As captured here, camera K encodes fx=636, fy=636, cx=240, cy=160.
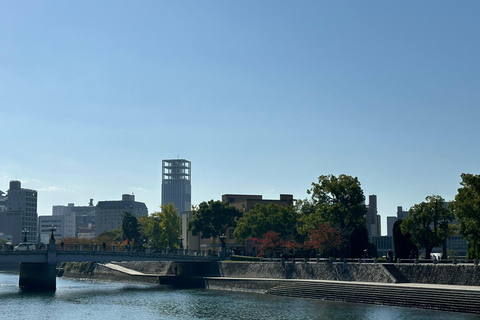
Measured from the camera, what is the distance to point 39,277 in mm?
96000

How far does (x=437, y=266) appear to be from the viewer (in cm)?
6894

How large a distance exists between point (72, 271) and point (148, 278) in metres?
42.5

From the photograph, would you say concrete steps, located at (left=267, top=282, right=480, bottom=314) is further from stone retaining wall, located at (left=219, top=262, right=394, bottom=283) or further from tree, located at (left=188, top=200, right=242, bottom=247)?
tree, located at (left=188, top=200, right=242, bottom=247)

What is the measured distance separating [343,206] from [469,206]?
27.1 metres

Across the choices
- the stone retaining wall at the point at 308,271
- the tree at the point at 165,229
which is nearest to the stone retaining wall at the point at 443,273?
the stone retaining wall at the point at 308,271

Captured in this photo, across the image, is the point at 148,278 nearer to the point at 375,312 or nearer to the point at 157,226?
the point at 157,226

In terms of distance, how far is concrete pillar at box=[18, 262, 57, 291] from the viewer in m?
94.8

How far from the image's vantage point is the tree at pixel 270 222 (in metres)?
118

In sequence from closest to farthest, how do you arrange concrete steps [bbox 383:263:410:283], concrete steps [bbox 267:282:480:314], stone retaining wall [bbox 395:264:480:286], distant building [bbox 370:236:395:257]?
concrete steps [bbox 267:282:480:314] → stone retaining wall [bbox 395:264:480:286] → concrete steps [bbox 383:263:410:283] → distant building [bbox 370:236:395:257]

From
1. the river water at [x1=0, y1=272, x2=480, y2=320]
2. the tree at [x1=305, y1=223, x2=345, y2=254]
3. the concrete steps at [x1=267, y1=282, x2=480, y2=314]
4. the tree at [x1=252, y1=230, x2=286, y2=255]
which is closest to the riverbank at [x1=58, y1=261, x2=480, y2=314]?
the concrete steps at [x1=267, y1=282, x2=480, y2=314]

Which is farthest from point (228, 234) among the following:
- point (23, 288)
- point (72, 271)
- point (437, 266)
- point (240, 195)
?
point (437, 266)

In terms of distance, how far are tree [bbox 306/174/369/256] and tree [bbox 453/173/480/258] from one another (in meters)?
23.6

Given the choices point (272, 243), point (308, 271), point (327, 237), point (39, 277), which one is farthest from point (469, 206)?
point (39, 277)

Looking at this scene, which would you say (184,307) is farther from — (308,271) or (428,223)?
(428,223)
